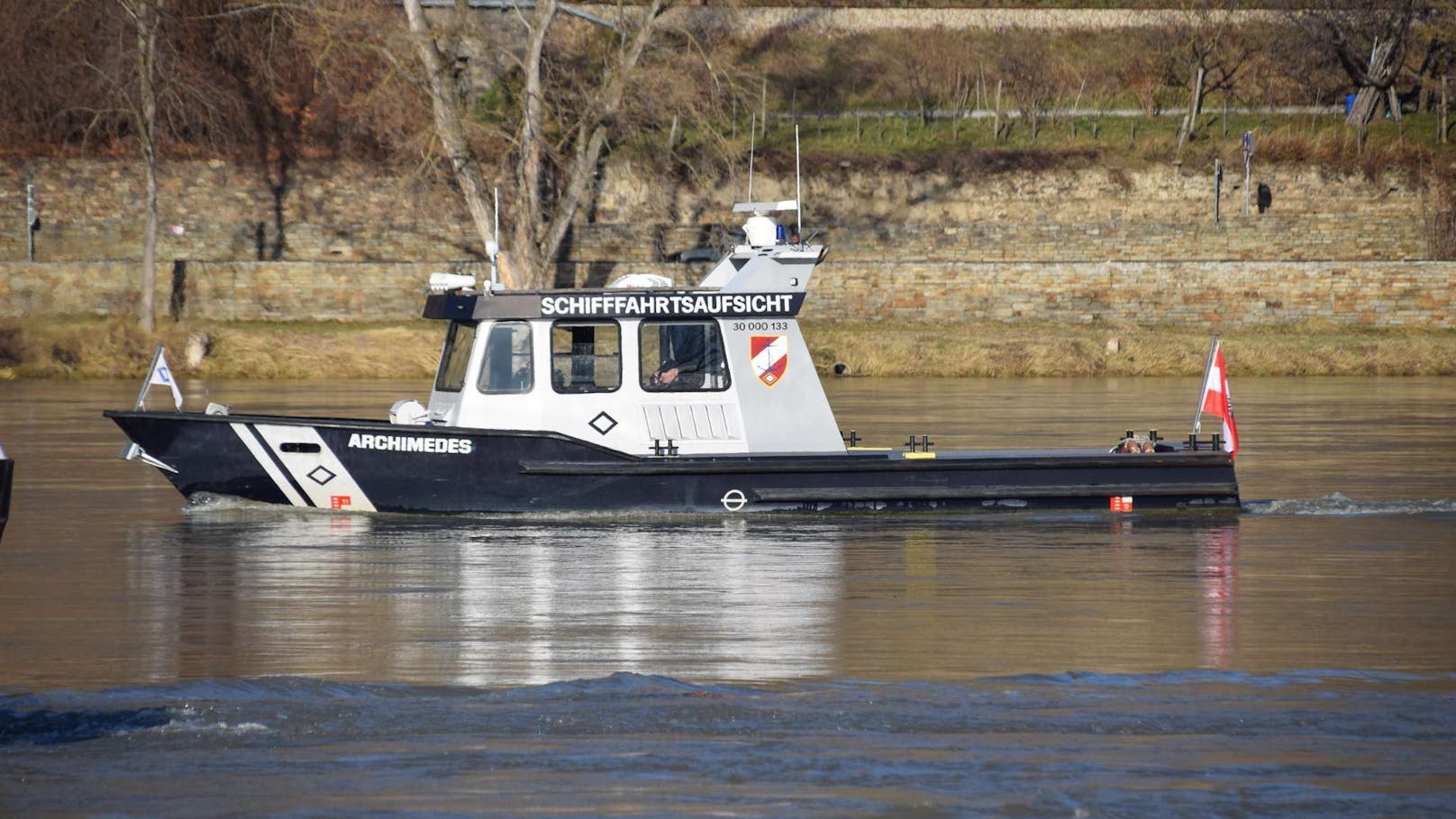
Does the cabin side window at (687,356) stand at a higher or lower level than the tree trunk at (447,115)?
lower

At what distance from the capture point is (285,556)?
12984mm

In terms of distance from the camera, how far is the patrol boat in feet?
47.3

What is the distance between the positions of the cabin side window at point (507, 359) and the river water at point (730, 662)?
1.13 metres

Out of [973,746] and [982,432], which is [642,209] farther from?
[973,746]

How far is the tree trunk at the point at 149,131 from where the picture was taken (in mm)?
38156

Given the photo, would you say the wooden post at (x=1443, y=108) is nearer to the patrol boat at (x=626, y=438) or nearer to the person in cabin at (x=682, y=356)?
the patrol boat at (x=626, y=438)

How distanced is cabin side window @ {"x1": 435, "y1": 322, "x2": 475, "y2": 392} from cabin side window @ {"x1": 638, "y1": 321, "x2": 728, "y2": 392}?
145cm

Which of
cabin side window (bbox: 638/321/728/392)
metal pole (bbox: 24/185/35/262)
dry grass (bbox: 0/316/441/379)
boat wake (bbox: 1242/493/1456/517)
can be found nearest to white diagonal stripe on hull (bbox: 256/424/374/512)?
cabin side window (bbox: 638/321/728/392)

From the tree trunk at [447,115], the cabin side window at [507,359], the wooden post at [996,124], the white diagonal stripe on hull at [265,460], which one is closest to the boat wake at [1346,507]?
the cabin side window at [507,359]

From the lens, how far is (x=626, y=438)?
14719mm

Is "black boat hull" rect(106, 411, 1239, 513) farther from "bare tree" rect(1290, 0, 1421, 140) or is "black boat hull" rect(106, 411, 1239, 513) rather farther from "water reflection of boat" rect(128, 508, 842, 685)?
"bare tree" rect(1290, 0, 1421, 140)

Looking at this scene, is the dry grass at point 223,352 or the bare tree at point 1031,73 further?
the bare tree at point 1031,73

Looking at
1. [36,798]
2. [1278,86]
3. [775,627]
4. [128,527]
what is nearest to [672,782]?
[36,798]

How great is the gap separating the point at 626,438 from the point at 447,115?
26.6 m
